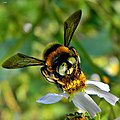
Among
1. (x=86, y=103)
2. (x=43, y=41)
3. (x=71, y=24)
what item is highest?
(x=71, y=24)

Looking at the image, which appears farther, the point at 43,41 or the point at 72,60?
the point at 43,41

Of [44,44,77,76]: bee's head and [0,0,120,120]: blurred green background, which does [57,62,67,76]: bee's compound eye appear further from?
[0,0,120,120]: blurred green background

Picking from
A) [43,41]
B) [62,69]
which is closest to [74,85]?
[62,69]

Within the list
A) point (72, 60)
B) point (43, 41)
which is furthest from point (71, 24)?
point (43, 41)

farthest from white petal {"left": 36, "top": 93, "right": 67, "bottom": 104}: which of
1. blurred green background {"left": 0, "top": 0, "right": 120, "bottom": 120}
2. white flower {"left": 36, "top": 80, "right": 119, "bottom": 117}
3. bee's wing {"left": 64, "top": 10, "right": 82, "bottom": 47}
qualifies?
blurred green background {"left": 0, "top": 0, "right": 120, "bottom": 120}

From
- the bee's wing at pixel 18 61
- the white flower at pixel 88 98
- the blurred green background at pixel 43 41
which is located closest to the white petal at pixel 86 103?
the white flower at pixel 88 98

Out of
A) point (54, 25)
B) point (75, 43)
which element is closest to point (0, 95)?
point (54, 25)

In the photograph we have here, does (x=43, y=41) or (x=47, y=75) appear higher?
(x=47, y=75)

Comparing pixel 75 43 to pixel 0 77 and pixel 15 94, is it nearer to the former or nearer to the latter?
pixel 0 77

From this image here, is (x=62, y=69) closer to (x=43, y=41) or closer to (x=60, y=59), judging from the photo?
(x=60, y=59)
